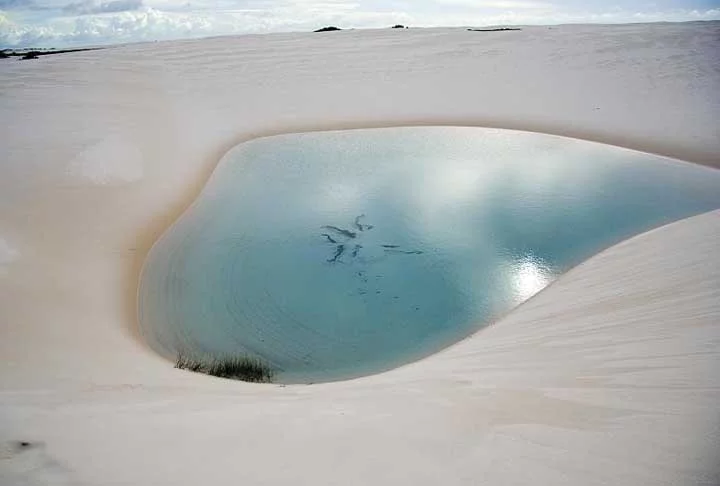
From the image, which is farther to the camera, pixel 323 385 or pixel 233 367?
pixel 233 367

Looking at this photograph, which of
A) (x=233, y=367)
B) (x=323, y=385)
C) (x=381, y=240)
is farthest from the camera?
(x=381, y=240)

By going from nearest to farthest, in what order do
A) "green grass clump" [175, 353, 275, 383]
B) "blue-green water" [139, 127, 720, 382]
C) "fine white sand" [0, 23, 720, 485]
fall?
"fine white sand" [0, 23, 720, 485]
"green grass clump" [175, 353, 275, 383]
"blue-green water" [139, 127, 720, 382]

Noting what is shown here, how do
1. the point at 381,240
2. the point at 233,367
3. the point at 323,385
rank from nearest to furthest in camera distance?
the point at 323,385, the point at 233,367, the point at 381,240

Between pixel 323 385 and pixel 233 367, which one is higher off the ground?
pixel 323 385

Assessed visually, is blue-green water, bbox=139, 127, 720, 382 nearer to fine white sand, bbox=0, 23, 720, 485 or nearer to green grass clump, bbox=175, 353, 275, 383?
green grass clump, bbox=175, 353, 275, 383

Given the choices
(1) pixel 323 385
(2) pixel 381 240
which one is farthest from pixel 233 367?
(2) pixel 381 240

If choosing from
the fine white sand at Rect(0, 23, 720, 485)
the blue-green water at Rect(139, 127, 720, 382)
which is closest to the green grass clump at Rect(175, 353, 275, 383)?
the blue-green water at Rect(139, 127, 720, 382)


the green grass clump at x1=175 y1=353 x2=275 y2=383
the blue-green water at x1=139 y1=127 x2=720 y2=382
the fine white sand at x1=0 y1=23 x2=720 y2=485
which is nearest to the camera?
the fine white sand at x1=0 y1=23 x2=720 y2=485

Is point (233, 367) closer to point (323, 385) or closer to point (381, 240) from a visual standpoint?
point (323, 385)
